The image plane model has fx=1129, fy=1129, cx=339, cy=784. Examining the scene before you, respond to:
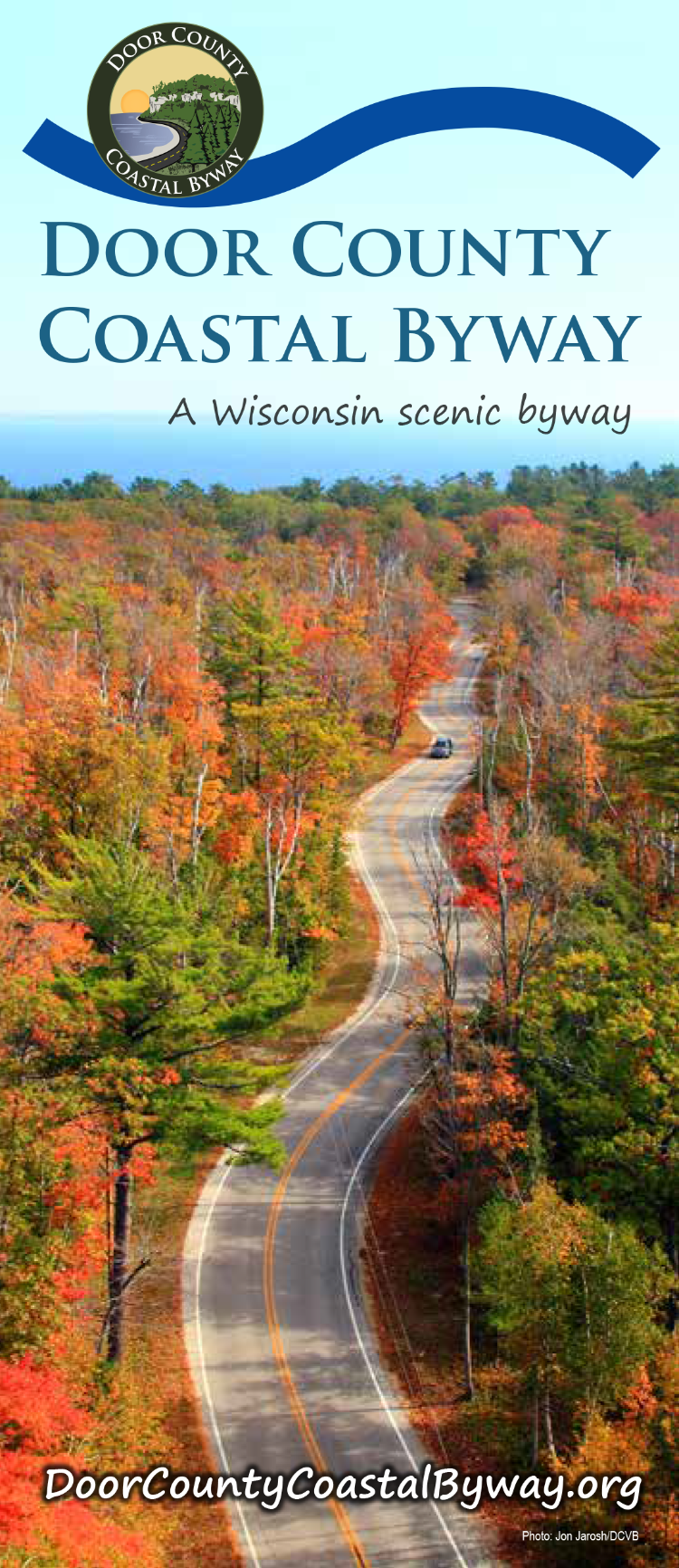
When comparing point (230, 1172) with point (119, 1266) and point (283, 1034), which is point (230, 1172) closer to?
point (283, 1034)

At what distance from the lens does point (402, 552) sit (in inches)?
3706

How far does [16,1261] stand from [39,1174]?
1504 millimetres

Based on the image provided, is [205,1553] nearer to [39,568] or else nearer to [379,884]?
[379,884]

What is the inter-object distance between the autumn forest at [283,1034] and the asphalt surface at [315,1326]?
88 centimetres

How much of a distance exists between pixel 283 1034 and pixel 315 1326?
13.7 metres

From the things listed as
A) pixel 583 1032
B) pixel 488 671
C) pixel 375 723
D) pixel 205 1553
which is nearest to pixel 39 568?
pixel 375 723

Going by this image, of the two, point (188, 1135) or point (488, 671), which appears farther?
point (488, 671)

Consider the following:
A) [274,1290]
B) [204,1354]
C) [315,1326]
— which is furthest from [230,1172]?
[204,1354]

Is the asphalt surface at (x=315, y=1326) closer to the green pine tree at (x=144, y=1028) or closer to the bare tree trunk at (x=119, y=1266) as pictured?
the bare tree trunk at (x=119, y=1266)

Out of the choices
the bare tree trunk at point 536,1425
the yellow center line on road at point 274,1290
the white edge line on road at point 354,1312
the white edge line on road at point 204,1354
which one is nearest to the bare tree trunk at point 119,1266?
the white edge line on road at point 204,1354

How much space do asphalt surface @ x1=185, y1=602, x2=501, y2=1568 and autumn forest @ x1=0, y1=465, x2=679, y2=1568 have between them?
0.88m

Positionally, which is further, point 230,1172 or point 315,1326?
point 230,1172

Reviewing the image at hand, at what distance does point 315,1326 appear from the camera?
2597 centimetres

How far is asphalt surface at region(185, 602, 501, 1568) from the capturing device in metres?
20.5
